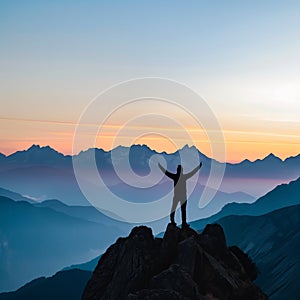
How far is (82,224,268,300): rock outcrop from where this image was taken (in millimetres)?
40375

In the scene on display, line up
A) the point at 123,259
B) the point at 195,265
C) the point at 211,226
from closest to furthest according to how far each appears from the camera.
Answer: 1. the point at 195,265
2. the point at 123,259
3. the point at 211,226

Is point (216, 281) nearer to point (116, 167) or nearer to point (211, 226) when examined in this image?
point (211, 226)

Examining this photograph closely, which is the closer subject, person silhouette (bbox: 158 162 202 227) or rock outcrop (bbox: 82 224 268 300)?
rock outcrop (bbox: 82 224 268 300)

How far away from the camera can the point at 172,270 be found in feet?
135

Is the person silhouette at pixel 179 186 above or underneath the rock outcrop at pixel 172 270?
above

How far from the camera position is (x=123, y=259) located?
46.4 metres

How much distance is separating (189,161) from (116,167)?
1173 cm

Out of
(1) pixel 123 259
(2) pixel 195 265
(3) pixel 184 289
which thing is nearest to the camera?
(3) pixel 184 289

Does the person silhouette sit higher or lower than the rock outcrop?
higher

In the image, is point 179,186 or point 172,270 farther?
point 179,186

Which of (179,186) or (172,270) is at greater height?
(179,186)

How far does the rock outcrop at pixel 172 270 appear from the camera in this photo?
1590 inches

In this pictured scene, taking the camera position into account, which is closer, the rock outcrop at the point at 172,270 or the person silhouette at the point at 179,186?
the rock outcrop at the point at 172,270

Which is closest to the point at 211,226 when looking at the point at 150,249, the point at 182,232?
the point at 182,232
